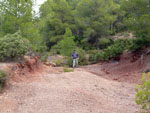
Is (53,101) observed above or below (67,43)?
below

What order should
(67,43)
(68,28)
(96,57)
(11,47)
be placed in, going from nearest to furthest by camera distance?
(11,47) < (67,43) < (68,28) < (96,57)

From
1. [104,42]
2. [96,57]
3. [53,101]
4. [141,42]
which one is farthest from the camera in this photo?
[104,42]

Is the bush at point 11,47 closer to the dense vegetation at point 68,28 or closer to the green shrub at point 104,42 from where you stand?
the dense vegetation at point 68,28

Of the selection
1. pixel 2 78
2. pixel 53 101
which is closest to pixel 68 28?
pixel 2 78

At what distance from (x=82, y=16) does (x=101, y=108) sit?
28.5 m

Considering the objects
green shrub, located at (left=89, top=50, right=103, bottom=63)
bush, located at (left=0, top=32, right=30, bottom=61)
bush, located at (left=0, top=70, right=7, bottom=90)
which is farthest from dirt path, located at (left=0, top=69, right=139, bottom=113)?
green shrub, located at (left=89, top=50, right=103, bottom=63)

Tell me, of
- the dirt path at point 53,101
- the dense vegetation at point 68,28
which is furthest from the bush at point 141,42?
the dirt path at point 53,101

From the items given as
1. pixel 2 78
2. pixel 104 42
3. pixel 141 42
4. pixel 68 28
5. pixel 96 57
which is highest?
pixel 68 28

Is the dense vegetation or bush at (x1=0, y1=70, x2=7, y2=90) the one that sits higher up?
the dense vegetation

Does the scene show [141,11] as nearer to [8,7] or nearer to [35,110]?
[8,7]

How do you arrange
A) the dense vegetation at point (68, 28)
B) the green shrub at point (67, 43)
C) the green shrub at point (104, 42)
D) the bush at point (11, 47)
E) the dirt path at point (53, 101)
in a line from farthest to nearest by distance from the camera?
the green shrub at point (104, 42), the green shrub at point (67, 43), the dense vegetation at point (68, 28), the bush at point (11, 47), the dirt path at point (53, 101)

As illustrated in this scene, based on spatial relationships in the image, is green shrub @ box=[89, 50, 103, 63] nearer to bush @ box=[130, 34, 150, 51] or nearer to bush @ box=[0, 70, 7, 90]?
bush @ box=[130, 34, 150, 51]

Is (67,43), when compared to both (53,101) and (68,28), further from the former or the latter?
(53,101)

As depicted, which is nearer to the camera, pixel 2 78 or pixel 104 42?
pixel 2 78
